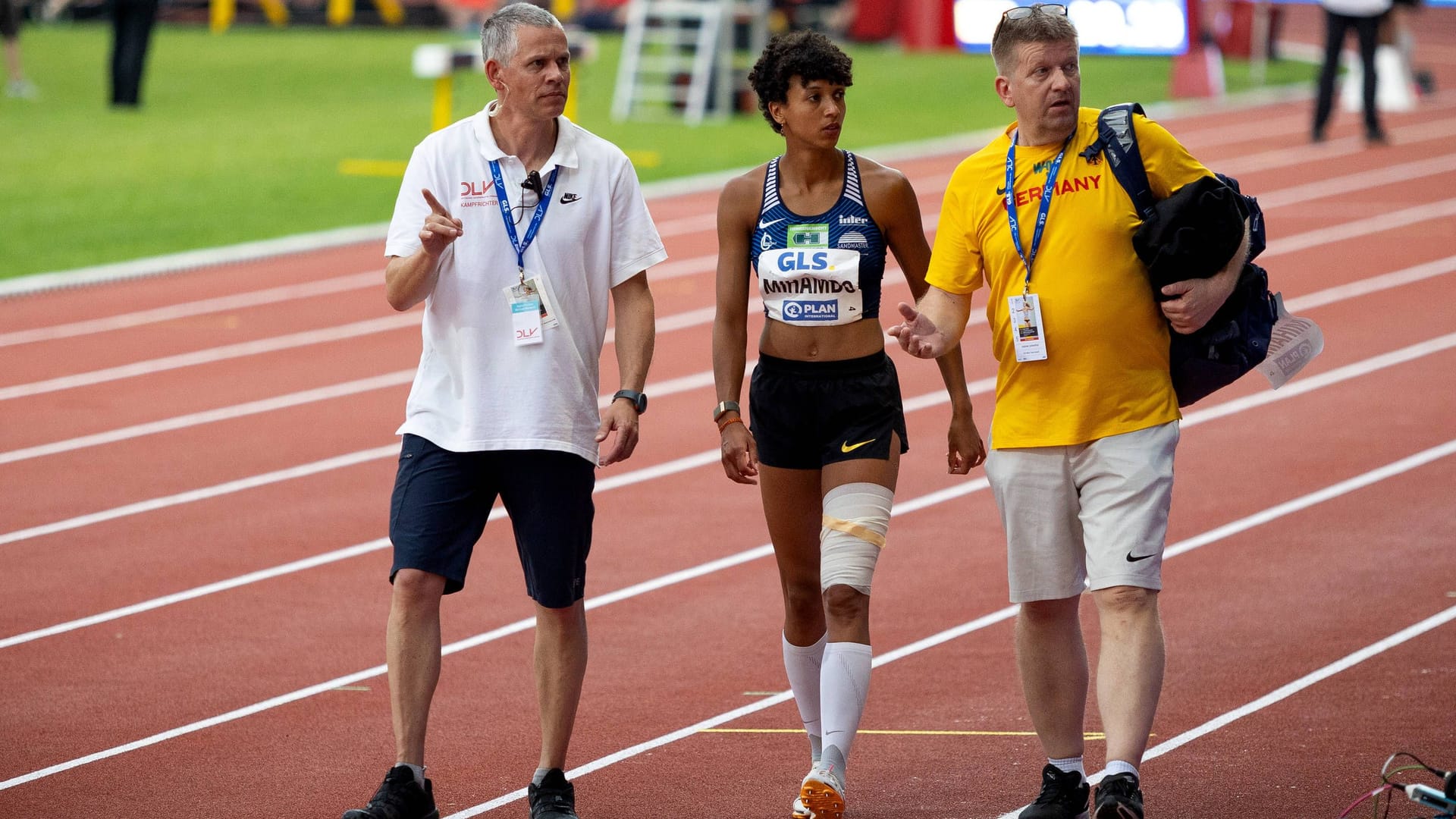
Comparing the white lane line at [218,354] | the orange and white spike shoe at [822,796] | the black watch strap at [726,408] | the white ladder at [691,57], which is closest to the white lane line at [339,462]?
the white lane line at [218,354]

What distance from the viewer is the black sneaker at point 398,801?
4.77m

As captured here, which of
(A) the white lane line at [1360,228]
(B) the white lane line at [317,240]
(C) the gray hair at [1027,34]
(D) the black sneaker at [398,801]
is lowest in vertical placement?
(A) the white lane line at [1360,228]

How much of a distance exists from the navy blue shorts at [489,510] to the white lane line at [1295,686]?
136 centimetres

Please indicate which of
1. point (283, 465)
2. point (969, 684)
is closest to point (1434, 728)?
point (969, 684)

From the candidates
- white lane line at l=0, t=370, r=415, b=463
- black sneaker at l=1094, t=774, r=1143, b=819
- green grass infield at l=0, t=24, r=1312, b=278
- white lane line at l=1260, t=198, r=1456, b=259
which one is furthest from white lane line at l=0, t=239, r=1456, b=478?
black sneaker at l=1094, t=774, r=1143, b=819

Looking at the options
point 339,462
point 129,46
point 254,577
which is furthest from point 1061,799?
point 129,46

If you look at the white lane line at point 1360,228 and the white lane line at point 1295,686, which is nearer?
the white lane line at point 1295,686

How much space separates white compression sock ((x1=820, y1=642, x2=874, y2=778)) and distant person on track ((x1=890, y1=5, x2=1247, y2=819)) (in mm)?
462

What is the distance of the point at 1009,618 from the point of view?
716cm

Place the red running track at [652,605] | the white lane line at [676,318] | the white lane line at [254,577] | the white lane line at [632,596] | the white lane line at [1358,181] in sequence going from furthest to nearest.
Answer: the white lane line at [1358,181] < the white lane line at [676,318] < the white lane line at [254,577] < the white lane line at [632,596] < the red running track at [652,605]

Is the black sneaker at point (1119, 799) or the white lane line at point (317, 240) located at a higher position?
the black sneaker at point (1119, 799)

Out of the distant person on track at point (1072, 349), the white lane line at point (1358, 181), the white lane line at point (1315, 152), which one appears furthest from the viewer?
the white lane line at point (1315, 152)

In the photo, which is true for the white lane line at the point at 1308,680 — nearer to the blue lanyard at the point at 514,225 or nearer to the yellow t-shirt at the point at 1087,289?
the yellow t-shirt at the point at 1087,289

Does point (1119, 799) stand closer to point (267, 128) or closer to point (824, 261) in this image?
point (824, 261)
